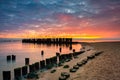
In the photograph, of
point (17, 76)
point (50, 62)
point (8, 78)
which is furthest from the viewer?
point (50, 62)

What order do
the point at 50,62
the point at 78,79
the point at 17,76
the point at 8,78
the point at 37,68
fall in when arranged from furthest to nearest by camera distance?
the point at 50,62 < the point at 37,68 < the point at 17,76 < the point at 8,78 < the point at 78,79

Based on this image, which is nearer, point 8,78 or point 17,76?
point 8,78

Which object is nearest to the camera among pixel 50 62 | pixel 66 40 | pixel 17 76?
pixel 17 76

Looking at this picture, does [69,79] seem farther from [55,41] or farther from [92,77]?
[55,41]

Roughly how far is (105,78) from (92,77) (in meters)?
1.55

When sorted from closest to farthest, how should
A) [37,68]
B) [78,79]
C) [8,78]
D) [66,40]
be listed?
[78,79] < [8,78] < [37,68] < [66,40]

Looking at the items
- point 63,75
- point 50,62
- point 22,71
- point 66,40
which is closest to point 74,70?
point 63,75

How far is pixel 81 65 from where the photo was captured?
104ft

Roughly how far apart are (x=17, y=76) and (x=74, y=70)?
802 cm

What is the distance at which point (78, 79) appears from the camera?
73.3 ft

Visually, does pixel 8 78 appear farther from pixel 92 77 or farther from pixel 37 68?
pixel 92 77

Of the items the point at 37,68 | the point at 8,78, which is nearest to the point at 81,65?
the point at 37,68

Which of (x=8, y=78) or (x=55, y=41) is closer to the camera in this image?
(x=8, y=78)

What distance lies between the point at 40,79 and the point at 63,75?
2896mm
